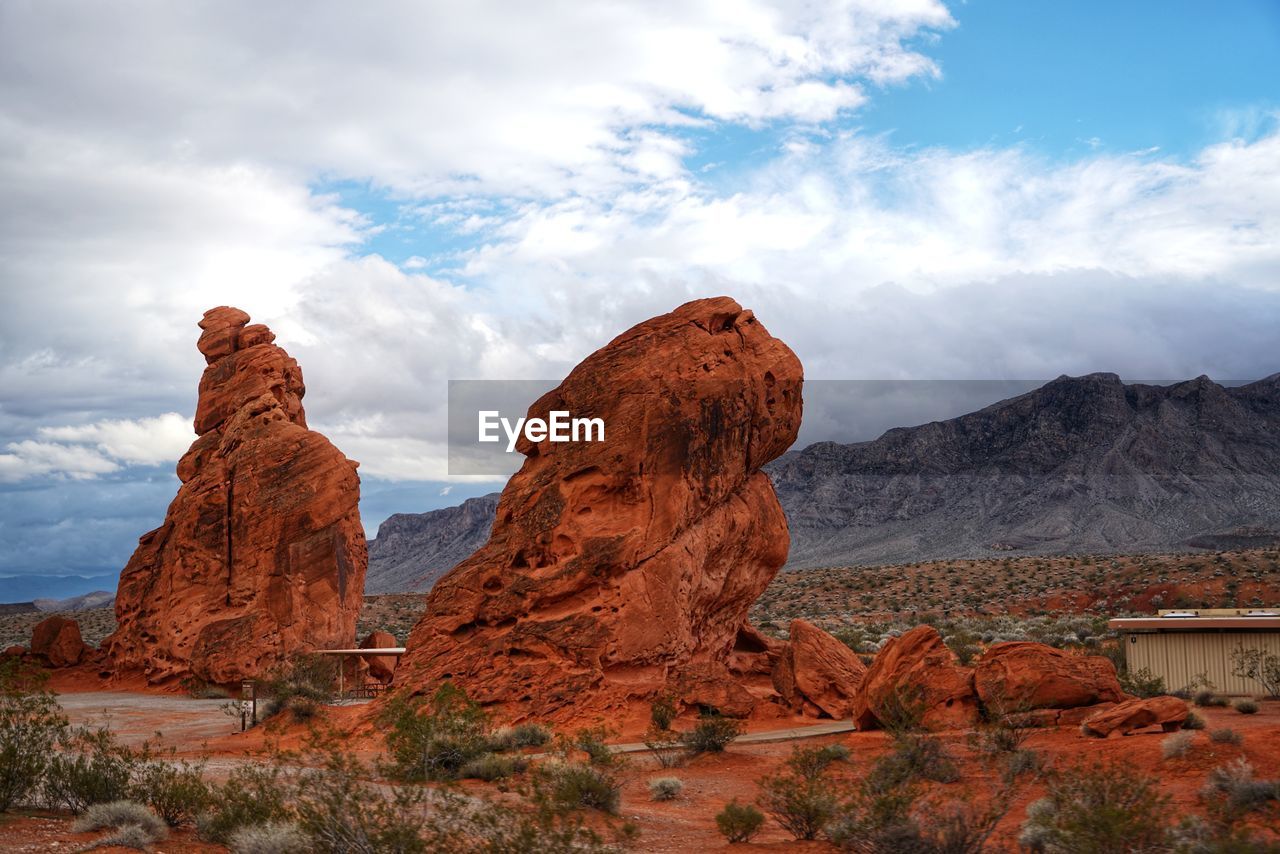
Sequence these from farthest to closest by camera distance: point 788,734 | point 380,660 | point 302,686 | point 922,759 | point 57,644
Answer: point 57,644 → point 380,660 → point 302,686 → point 788,734 → point 922,759

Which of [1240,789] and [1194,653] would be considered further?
[1194,653]

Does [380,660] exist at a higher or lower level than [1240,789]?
lower

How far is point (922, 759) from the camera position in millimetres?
14031

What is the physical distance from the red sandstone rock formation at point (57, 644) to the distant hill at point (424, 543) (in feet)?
265

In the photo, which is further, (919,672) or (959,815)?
(919,672)

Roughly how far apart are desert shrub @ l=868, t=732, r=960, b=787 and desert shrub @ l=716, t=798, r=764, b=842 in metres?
1.80

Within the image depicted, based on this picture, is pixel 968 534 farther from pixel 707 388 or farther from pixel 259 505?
pixel 707 388

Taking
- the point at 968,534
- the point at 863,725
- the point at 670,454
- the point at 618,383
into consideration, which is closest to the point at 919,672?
the point at 863,725

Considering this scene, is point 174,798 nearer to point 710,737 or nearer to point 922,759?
point 710,737

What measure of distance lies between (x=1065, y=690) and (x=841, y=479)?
300 feet

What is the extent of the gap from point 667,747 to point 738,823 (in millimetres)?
6033

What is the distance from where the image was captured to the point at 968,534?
292ft

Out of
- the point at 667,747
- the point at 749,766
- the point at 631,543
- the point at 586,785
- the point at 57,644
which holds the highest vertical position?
the point at 631,543

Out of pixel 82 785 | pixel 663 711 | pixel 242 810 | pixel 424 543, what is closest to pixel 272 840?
pixel 242 810
